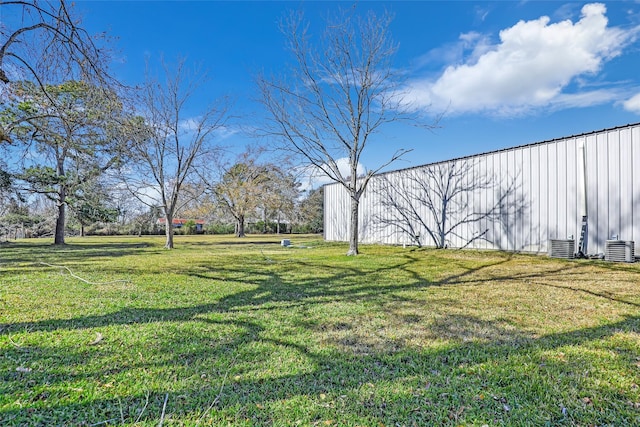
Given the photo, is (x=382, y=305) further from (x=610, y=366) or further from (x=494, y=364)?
(x=610, y=366)

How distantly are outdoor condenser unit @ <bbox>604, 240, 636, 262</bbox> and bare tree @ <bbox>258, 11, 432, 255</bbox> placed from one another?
589 centimetres

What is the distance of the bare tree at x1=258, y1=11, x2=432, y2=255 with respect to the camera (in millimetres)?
10320

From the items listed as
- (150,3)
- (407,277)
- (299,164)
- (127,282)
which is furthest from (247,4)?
(407,277)

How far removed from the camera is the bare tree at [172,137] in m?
15.2

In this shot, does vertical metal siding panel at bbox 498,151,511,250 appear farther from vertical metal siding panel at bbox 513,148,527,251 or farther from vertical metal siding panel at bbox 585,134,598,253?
vertical metal siding panel at bbox 585,134,598,253

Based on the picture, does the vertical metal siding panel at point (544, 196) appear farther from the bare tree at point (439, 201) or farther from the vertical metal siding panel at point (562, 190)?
the bare tree at point (439, 201)

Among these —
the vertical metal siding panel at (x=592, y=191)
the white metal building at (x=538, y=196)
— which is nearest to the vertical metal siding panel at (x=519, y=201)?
the white metal building at (x=538, y=196)

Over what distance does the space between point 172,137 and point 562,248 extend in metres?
16.0

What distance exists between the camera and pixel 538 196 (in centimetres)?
973

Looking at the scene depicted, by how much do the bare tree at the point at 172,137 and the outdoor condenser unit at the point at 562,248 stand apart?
14.8 meters

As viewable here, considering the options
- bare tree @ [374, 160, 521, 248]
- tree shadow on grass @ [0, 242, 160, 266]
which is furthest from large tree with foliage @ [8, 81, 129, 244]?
bare tree @ [374, 160, 521, 248]

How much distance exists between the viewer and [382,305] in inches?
173

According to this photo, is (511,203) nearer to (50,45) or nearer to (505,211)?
(505,211)

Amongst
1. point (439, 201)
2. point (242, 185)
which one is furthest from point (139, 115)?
point (242, 185)
